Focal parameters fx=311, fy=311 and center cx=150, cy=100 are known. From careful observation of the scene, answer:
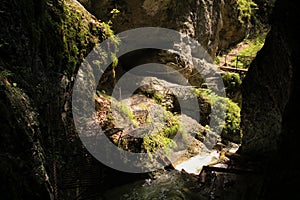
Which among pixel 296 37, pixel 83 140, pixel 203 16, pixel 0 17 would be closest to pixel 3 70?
pixel 0 17

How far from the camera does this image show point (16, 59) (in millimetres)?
5566

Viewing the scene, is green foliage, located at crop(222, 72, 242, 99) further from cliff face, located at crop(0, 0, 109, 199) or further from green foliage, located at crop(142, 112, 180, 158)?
cliff face, located at crop(0, 0, 109, 199)

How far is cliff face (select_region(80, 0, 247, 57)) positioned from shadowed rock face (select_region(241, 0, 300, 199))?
6.94 m

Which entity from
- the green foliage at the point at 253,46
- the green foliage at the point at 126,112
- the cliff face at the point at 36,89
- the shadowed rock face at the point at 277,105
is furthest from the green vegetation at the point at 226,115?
the green foliage at the point at 253,46

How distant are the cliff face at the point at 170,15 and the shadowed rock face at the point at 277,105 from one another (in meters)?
6.94

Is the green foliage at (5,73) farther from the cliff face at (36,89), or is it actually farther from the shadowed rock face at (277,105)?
the shadowed rock face at (277,105)

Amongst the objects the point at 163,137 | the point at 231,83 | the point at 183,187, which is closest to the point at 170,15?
the point at 231,83

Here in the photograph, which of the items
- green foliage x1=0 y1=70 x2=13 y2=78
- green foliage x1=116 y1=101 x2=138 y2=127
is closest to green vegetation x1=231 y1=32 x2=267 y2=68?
green foliage x1=116 y1=101 x2=138 y2=127

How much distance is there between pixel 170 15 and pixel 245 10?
9.07 metres

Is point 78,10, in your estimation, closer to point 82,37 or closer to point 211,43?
point 82,37

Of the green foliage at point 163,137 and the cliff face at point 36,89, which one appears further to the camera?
the green foliage at point 163,137

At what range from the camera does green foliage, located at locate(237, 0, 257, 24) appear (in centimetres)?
1956

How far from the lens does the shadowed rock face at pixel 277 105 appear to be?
3.99 m

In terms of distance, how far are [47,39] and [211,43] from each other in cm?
1029
